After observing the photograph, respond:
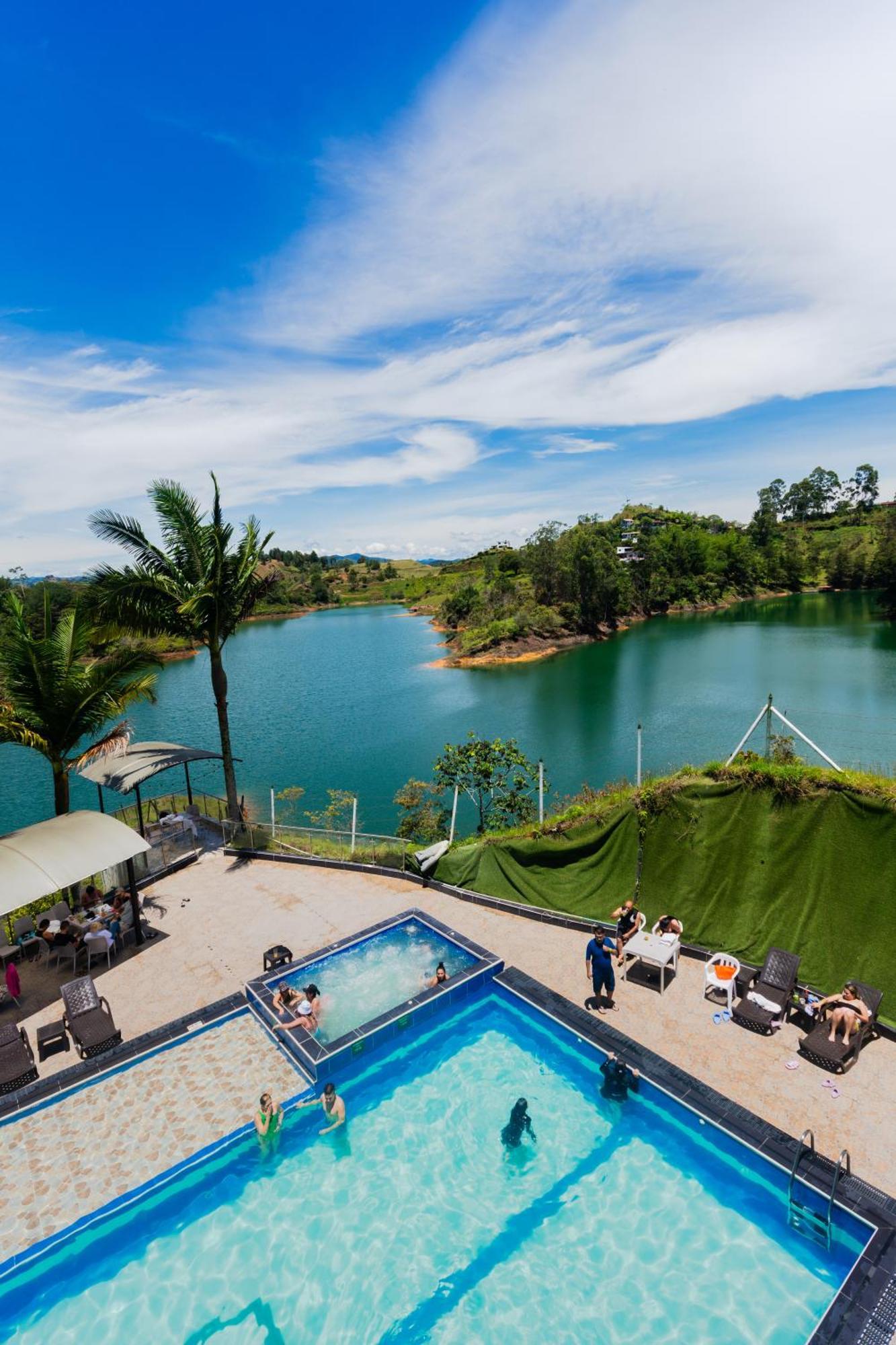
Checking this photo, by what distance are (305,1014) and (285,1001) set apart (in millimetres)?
437

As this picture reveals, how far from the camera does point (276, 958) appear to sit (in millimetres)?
10203

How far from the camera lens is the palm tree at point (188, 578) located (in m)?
14.6

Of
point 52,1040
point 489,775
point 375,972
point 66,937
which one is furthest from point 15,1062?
point 489,775

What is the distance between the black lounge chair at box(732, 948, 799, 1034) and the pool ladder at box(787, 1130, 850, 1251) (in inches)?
77.1

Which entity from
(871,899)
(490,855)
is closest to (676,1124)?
(871,899)

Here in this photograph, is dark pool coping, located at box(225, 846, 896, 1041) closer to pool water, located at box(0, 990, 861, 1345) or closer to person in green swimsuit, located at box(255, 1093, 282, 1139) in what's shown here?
pool water, located at box(0, 990, 861, 1345)

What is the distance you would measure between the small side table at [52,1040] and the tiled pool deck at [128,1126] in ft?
0.96

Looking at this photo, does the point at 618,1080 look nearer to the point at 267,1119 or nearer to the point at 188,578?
the point at 267,1119

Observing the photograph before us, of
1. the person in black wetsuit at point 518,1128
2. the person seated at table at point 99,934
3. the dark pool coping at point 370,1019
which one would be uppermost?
the person seated at table at point 99,934

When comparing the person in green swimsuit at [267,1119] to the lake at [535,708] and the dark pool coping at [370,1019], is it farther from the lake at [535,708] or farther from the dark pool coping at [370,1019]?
the lake at [535,708]

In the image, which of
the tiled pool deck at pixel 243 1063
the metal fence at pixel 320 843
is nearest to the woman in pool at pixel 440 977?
the tiled pool deck at pixel 243 1063

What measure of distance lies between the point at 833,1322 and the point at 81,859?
10132mm

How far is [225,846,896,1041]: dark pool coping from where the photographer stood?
9930 mm

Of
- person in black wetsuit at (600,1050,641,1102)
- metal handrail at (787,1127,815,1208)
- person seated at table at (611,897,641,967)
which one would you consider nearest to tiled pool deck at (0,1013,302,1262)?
person in black wetsuit at (600,1050,641,1102)
